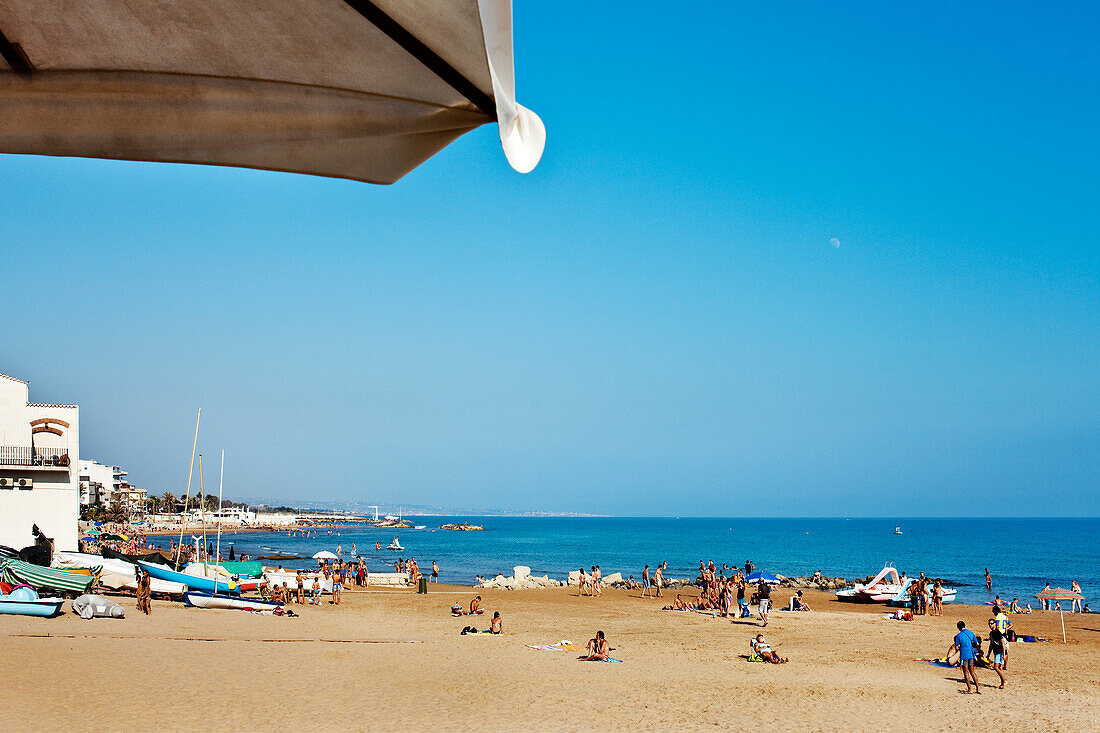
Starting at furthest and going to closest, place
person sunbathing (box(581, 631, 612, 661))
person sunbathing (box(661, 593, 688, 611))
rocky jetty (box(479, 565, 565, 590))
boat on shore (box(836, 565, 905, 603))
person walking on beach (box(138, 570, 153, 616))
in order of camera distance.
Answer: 1. rocky jetty (box(479, 565, 565, 590))
2. boat on shore (box(836, 565, 905, 603))
3. person sunbathing (box(661, 593, 688, 611))
4. person walking on beach (box(138, 570, 153, 616))
5. person sunbathing (box(581, 631, 612, 661))

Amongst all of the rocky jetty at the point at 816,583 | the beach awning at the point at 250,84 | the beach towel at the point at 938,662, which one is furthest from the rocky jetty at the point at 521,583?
the beach awning at the point at 250,84

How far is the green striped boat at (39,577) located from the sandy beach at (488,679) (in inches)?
53.1

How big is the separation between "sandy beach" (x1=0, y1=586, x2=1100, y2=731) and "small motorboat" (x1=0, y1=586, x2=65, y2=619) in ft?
0.88

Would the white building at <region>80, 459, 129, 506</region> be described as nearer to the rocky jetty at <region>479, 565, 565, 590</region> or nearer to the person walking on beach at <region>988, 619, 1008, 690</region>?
the rocky jetty at <region>479, 565, 565, 590</region>

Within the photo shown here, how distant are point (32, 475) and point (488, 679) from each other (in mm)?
23707

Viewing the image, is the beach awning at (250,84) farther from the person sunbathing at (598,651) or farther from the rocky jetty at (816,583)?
the rocky jetty at (816,583)

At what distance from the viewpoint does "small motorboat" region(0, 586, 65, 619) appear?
17656 millimetres

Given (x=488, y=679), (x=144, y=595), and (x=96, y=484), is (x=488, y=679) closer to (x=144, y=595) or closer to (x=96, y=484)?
(x=144, y=595)

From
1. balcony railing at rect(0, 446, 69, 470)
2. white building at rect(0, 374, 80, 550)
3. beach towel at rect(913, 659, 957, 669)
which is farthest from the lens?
balcony railing at rect(0, 446, 69, 470)

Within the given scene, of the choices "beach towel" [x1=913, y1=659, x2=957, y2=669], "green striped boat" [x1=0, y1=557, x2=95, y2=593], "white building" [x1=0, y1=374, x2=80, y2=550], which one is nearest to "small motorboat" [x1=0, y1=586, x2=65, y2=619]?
"green striped boat" [x1=0, y1=557, x2=95, y2=593]

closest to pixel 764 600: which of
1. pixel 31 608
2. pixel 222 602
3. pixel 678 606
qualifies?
pixel 678 606

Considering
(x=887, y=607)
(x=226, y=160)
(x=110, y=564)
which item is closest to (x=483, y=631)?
(x=110, y=564)

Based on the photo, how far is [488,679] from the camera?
1403 cm

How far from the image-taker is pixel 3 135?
248cm
